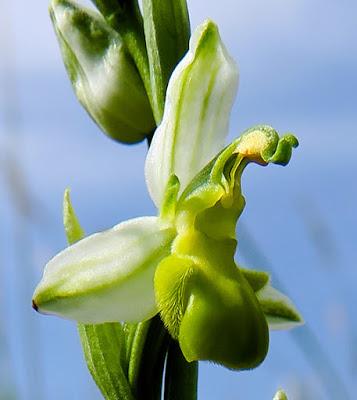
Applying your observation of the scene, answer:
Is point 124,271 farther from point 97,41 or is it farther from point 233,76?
point 97,41

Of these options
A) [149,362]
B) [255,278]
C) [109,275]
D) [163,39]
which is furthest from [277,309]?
[163,39]

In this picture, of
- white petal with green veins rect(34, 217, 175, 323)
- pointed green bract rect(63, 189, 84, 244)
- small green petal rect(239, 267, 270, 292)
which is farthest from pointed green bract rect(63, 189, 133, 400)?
small green petal rect(239, 267, 270, 292)

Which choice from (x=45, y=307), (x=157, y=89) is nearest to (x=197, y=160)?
(x=157, y=89)

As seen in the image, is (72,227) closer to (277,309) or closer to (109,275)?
(109,275)

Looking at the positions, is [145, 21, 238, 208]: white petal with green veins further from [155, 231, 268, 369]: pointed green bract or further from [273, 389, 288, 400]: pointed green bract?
[273, 389, 288, 400]: pointed green bract

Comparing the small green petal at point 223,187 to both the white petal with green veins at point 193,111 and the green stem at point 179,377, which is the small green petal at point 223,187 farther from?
the green stem at point 179,377

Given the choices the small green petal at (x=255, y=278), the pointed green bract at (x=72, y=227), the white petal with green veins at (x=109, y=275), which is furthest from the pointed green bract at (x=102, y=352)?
the small green petal at (x=255, y=278)
